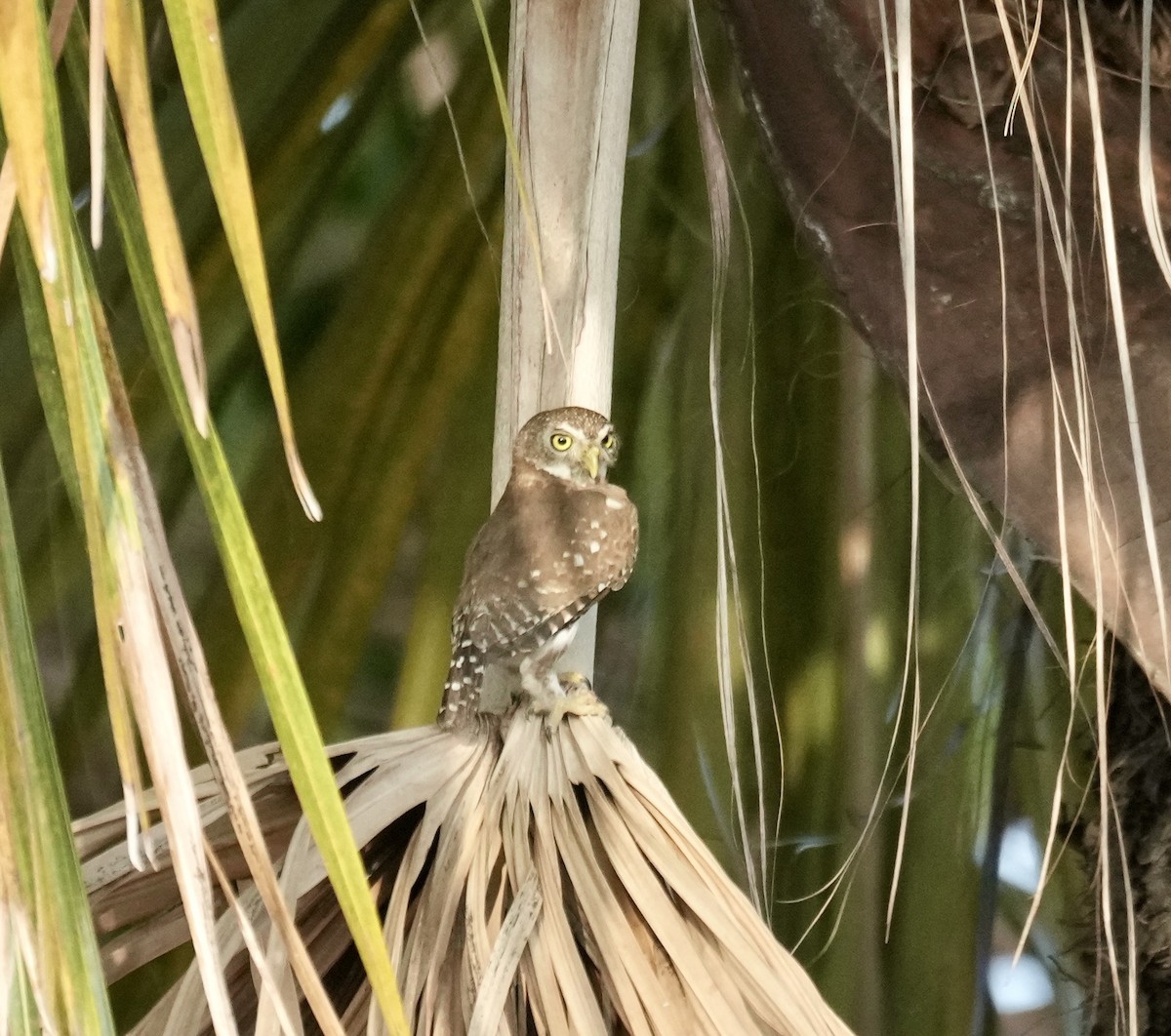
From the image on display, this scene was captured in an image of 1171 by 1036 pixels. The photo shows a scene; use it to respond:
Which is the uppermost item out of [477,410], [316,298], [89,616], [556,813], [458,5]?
[458,5]

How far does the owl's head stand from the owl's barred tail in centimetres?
20

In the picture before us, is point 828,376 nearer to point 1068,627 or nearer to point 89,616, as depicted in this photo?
point 1068,627

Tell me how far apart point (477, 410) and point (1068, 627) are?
101 centimetres

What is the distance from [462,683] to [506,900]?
0.38m

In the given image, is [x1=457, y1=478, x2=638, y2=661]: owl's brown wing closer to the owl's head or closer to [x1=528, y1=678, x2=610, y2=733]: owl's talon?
the owl's head

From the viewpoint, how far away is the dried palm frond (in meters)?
0.73

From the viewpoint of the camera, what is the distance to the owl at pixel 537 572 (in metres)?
1.17

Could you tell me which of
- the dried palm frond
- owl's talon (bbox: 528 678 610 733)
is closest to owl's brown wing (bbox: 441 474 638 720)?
owl's talon (bbox: 528 678 610 733)

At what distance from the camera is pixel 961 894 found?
68.4 inches

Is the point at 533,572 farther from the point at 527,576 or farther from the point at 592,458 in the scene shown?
the point at 592,458

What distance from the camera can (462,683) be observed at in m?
1.15

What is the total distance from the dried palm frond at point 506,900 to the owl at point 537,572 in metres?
0.25

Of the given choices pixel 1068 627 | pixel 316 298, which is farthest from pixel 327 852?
pixel 316 298

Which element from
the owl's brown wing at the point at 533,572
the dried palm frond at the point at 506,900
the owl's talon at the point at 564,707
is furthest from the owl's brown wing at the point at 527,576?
the dried palm frond at the point at 506,900
